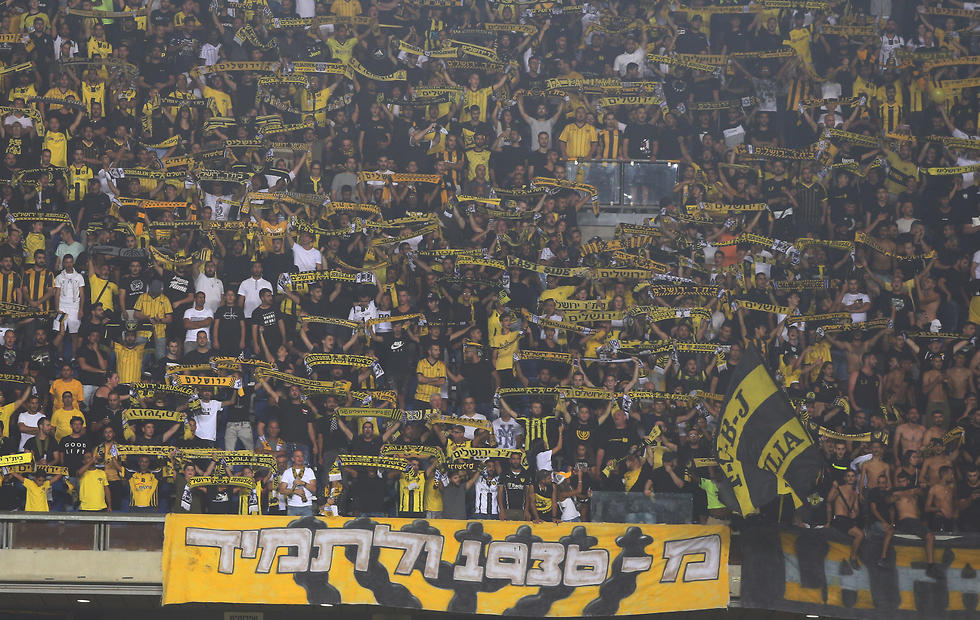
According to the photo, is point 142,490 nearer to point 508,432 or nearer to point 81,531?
point 81,531

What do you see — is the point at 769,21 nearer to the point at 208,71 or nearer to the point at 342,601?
the point at 208,71

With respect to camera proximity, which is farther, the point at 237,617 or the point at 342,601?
the point at 237,617

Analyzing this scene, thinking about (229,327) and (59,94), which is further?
(59,94)

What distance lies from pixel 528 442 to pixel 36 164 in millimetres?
9249

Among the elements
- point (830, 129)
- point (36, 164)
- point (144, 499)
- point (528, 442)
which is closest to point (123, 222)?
point (36, 164)

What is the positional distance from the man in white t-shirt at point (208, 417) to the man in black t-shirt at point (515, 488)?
4.10 metres

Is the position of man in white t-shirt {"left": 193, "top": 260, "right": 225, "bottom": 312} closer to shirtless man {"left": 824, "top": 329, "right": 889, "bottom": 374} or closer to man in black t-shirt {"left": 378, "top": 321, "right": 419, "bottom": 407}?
man in black t-shirt {"left": 378, "top": 321, "right": 419, "bottom": 407}

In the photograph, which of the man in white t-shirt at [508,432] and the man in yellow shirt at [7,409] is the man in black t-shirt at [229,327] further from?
the man in white t-shirt at [508,432]

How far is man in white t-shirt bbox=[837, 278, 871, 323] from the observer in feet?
66.7

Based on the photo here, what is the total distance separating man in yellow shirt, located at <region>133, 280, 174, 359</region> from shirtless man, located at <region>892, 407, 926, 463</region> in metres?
10.4

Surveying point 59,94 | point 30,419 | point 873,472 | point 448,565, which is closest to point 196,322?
point 30,419

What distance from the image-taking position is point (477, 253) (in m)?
20.8

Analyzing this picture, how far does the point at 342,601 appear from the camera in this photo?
54.1 feet

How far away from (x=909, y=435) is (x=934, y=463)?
2.07 ft
